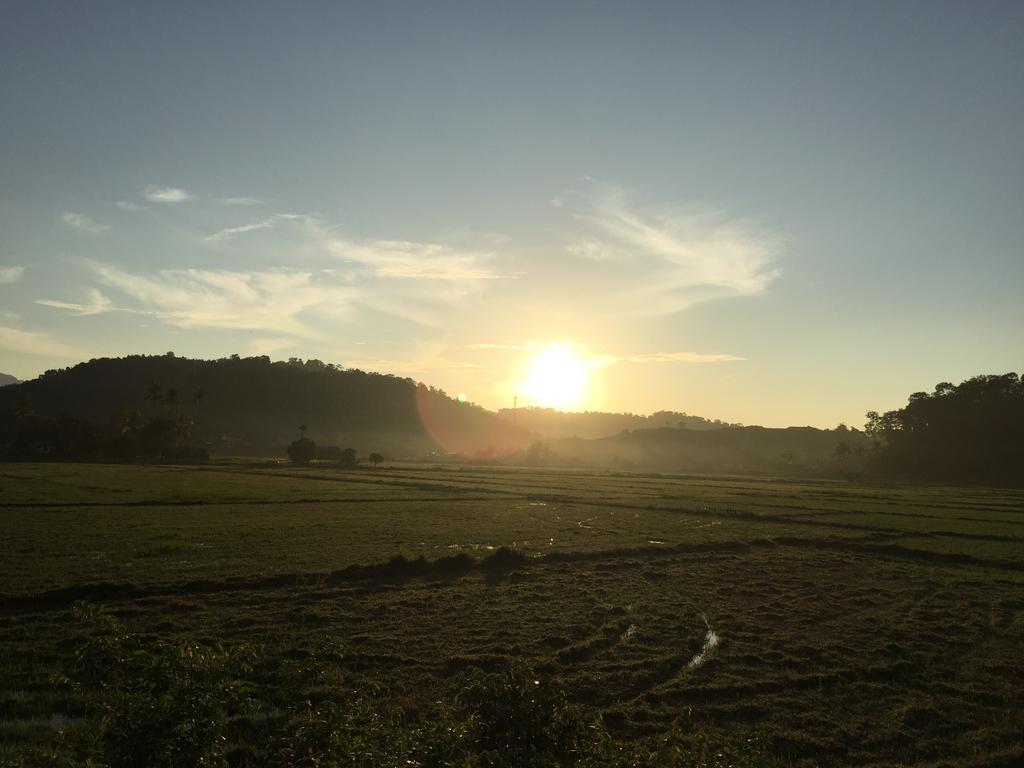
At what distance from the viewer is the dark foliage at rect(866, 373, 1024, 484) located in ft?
386

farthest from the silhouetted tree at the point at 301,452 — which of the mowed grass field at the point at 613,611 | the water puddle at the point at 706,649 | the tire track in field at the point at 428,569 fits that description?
the water puddle at the point at 706,649

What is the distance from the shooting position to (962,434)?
126 metres

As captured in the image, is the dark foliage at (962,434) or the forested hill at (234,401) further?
the forested hill at (234,401)

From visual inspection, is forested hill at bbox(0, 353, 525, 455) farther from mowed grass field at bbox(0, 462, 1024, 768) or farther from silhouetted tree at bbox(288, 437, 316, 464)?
mowed grass field at bbox(0, 462, 1024, 768)

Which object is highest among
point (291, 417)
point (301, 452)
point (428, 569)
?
point (291, 417)

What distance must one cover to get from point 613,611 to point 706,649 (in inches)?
147

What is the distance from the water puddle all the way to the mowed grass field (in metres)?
0.08

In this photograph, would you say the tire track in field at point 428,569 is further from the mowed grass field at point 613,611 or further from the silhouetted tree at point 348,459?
the silhouetted tree at point 348,459

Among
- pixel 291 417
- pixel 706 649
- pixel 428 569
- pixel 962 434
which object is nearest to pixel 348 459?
pixel 291 417

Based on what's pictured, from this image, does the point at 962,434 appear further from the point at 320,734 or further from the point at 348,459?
the point at 320,734

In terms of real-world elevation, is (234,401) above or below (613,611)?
above

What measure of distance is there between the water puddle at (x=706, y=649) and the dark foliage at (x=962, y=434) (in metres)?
121

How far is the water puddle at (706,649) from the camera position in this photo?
1525 centimetres

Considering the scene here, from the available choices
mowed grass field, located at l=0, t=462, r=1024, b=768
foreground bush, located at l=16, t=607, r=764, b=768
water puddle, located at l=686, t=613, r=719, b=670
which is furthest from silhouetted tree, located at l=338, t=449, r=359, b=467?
foreground bush, located at l=16, t=607, r=764, b=768
